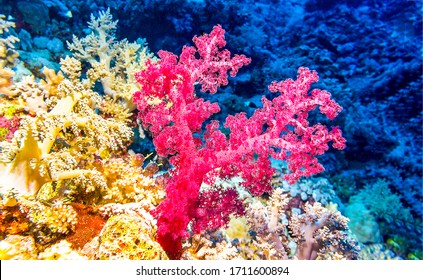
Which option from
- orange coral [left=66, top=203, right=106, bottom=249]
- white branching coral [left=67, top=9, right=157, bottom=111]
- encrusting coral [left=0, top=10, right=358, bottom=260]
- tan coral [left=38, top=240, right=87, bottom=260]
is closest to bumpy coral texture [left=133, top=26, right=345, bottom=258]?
encrusting coral [left=0, top=10, right=358, bottom=260]

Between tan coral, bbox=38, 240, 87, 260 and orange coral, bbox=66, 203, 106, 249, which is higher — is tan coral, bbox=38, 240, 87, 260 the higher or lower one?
the lower one

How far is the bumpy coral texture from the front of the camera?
6.90 ft

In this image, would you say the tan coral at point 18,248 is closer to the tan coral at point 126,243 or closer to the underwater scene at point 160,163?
the underwater scene at point 160,163

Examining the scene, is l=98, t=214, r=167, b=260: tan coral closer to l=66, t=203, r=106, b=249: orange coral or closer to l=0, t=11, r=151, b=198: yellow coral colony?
l=66, t=203, r=106, b=249: orange coral

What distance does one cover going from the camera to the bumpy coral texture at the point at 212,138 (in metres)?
2.10

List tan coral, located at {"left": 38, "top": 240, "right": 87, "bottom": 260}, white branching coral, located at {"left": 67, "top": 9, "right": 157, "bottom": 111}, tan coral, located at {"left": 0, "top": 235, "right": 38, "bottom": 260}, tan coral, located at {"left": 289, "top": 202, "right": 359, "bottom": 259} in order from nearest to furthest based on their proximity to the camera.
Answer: tan coral, located at {"left": 0, "top": 235, "right": 38, "bottom": 260} → tan coral, located at {"left": 38, "top": 240, "right": 87, "bottom": 260} → tan coral, located at {"left": 289, "top": 202, "right": 359, "bottom": 259} → white branching coral, located at {"left": 67, "top": 9, "right": 157, "bottom": 111}

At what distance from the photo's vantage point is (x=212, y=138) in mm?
2273

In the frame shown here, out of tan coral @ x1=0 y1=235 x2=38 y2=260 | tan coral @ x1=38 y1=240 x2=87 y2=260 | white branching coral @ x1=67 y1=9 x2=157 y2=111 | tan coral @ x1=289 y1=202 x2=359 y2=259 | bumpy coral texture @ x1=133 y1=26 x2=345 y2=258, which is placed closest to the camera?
tan coral @ x1=0 y1=235 x2=38 y2=260

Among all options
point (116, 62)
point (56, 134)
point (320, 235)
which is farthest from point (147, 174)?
point (116, 62)

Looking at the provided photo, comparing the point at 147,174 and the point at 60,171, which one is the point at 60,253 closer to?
the point at 60,171

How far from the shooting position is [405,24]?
9.45 m

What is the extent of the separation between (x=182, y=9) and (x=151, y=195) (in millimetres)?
5617

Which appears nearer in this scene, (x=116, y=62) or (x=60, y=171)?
(x=60, y=171)

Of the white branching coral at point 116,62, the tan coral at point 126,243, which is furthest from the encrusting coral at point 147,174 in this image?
the white branching coral at point 116,62
